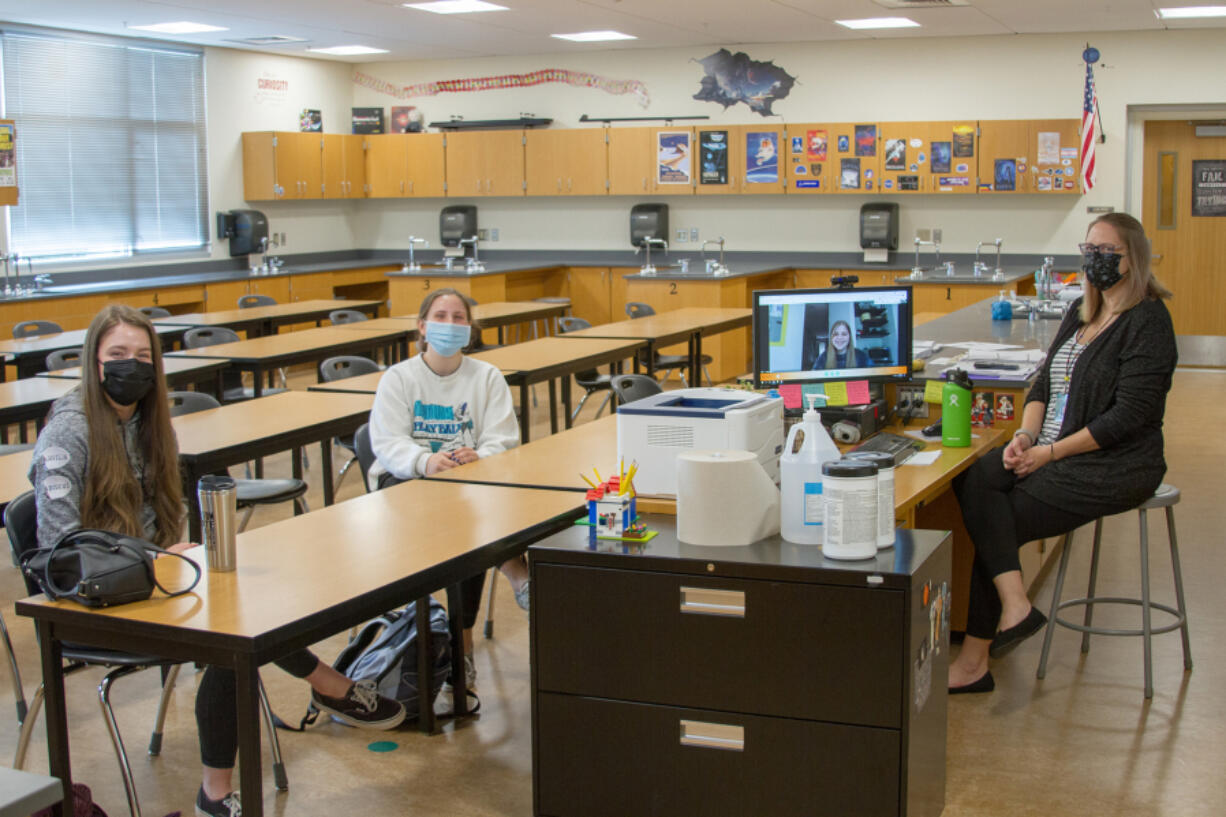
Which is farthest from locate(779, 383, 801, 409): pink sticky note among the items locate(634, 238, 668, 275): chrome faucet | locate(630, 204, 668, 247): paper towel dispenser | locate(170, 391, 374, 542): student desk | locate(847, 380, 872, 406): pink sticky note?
locate(630, 204, 668, 247): paper towel dispenser

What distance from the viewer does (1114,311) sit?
11.6 feet

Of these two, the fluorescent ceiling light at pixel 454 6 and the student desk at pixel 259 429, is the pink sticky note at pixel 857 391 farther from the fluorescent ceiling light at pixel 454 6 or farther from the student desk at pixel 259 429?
the fluorescent ceiling light at pixel 454 6

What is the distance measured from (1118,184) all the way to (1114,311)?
7.35 metres

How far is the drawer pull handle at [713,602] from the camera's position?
2.46 m

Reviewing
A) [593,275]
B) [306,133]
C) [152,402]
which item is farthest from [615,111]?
[152,402]

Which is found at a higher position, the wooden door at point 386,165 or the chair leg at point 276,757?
the wooden door at point 386,165

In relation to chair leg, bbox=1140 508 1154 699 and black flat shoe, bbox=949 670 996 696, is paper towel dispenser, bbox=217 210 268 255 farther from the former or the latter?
chair leg, bbox=1140 508 1154 699

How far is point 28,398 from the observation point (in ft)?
16.4

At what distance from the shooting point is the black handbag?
2.29 meters

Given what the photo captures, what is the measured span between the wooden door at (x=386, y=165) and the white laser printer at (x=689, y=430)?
9.75m

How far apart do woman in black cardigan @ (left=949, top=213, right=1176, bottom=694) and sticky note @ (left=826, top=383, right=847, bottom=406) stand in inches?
17.2

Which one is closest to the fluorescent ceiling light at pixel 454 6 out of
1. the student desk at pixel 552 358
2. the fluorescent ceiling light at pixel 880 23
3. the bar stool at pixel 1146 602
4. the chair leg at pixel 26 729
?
the fluorescent ceiling light at pixel 880 23

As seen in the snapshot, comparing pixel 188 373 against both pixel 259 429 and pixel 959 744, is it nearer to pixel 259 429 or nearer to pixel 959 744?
pixel 259 429

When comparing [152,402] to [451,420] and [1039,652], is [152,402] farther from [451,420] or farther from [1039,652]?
[1039,652]
